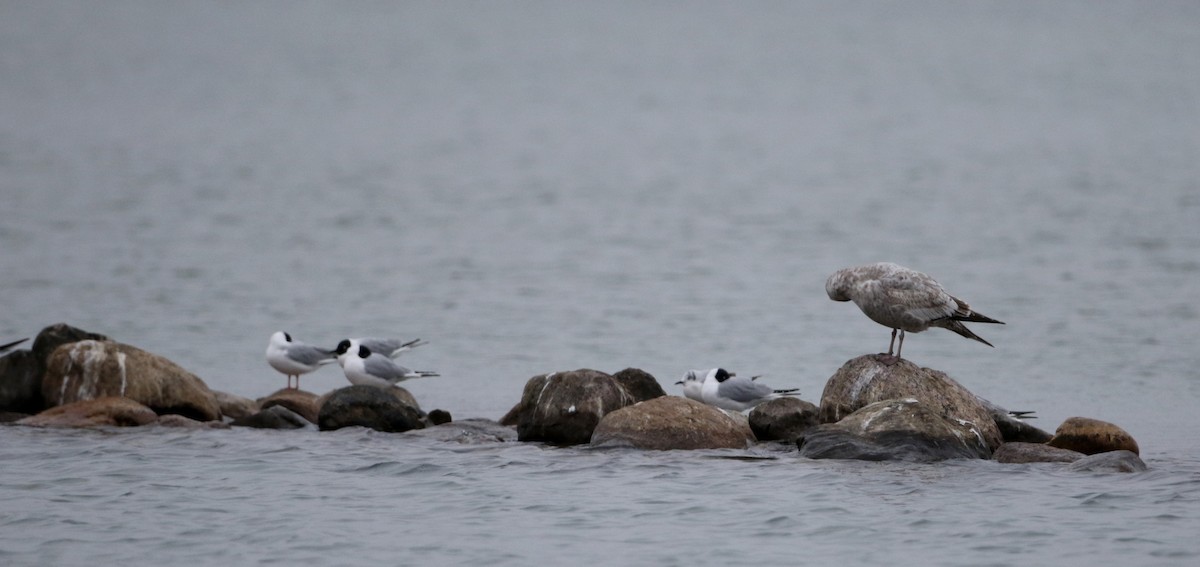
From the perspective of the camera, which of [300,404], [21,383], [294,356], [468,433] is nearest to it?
[468,433]

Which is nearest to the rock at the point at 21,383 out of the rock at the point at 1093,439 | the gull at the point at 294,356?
the gull at the point at 294,356

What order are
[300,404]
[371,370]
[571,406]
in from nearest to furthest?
[571,406], [300,404], [371,370]

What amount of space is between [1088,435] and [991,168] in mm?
42482

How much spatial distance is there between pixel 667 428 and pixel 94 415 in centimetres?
528

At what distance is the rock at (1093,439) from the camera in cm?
1258

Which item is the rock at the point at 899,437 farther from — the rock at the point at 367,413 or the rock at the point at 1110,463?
the rock at the point at 367,413

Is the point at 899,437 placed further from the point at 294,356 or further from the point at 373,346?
the point at 294,356

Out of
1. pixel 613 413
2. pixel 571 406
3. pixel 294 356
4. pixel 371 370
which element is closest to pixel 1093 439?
pixel 613 413

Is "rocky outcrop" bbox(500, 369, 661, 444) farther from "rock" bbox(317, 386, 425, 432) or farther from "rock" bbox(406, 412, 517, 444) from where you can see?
"rock" bbox(317, 386, 425, 432)

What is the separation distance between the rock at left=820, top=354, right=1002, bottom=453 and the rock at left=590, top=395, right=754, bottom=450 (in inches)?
34.9

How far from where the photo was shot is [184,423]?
14.0 metres

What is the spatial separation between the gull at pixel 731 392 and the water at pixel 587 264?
6.54ft

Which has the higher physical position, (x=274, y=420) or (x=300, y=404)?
(x=300, y=404)

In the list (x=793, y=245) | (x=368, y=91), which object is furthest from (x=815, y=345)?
(x=368, y=91)
